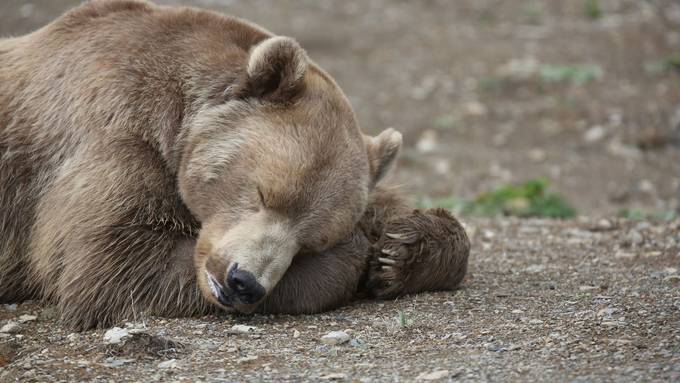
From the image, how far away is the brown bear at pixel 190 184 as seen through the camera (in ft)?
14.9

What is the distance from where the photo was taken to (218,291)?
4371 millimetres

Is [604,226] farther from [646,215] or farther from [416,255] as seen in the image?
[416,255]

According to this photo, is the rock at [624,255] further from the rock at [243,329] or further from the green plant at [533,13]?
the green plant at [533,13]

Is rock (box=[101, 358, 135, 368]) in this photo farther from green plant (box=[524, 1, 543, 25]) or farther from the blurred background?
green plant (box=[524, 1, 543, 25])

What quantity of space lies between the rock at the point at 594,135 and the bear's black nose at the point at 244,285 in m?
6.85

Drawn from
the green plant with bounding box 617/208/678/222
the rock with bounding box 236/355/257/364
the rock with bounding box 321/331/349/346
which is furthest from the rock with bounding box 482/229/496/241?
the rock with bounding box 236/355/257/364

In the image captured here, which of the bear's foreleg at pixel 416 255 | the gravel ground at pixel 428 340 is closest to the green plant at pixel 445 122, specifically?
the gravel ground at pixel 428 340

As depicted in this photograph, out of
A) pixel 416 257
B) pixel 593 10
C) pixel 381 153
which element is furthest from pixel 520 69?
pixel 416 257

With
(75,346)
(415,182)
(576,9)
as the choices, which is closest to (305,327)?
(75,346)

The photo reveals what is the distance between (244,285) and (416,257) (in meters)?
1.12

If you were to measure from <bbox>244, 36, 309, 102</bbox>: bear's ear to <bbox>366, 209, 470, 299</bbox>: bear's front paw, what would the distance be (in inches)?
36.0

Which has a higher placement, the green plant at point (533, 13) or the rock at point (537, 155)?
the green plant at point (533, 13)

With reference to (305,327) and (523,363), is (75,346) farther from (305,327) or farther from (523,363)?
(523,363)

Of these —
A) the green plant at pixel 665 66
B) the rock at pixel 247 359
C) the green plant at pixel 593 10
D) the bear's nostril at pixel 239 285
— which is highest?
the green plant at pixel 593 10
